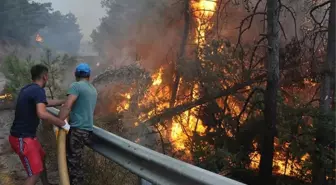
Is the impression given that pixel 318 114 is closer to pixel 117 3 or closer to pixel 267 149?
pixel 267 149

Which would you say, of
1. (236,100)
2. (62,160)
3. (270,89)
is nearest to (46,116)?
(62,160)

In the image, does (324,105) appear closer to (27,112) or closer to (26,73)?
(27,112)

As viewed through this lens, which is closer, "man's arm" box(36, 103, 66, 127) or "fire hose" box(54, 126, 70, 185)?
"fire hose" box(54, 126, 70, 185)

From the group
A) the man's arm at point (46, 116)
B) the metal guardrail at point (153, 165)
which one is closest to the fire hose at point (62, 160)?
the man's arm at point (46, 116)

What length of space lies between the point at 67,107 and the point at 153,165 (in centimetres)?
166

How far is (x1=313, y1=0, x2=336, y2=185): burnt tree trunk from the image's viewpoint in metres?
8.40

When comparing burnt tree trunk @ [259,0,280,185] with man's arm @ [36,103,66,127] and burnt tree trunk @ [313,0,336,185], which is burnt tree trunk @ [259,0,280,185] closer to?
burnt tree trunk @ [313,0,336,185]

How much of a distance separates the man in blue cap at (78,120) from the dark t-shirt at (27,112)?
0.42 m

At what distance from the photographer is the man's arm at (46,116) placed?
3.92m

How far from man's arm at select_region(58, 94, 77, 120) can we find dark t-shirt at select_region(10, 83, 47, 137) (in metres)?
0.27

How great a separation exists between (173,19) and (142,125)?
12748mm

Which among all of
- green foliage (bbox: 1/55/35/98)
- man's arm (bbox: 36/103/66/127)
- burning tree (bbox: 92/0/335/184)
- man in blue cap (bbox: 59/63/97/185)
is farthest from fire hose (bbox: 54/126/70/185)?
green foliage (bbox: 1/55/35/98)

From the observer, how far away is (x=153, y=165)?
10.1 feet

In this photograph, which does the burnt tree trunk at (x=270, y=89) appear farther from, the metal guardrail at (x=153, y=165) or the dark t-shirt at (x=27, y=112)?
the dark t-shirt at (x=27, y=112)
